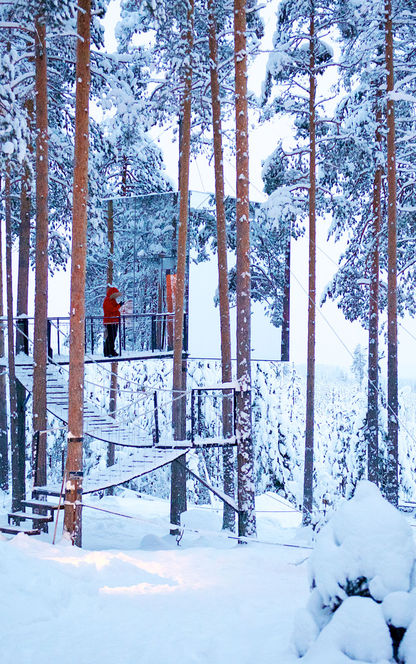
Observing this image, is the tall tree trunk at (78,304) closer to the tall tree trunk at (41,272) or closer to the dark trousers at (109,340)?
the tall tree trunk at (41,272)

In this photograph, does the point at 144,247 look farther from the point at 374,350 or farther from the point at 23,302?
the point at 374,350

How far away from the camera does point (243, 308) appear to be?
11414mm

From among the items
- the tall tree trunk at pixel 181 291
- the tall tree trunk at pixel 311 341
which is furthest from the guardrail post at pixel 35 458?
the tall tree trunk at pixel 311 341

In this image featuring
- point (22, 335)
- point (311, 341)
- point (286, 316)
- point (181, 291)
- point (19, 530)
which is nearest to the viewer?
point (19, 530)

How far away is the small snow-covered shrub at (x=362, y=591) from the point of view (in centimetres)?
459

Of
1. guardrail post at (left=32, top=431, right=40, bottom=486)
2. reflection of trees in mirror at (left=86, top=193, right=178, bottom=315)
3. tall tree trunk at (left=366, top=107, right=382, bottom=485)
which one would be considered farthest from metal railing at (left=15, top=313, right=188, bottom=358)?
tall tree trunk at (left=366, top=107, right=382, bottom=485)

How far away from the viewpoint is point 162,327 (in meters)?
18.3

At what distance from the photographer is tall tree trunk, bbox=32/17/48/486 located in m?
12.8

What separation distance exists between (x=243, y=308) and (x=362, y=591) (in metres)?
6.91

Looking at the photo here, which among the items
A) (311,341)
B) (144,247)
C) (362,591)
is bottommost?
(362,591)

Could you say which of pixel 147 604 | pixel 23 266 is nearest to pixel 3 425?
pixel 23 266

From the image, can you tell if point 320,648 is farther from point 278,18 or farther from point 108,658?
point 278,18

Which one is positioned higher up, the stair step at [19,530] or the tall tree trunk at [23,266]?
the tall tree trunk at [23,266]

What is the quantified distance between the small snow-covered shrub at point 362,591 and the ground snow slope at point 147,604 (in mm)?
415
